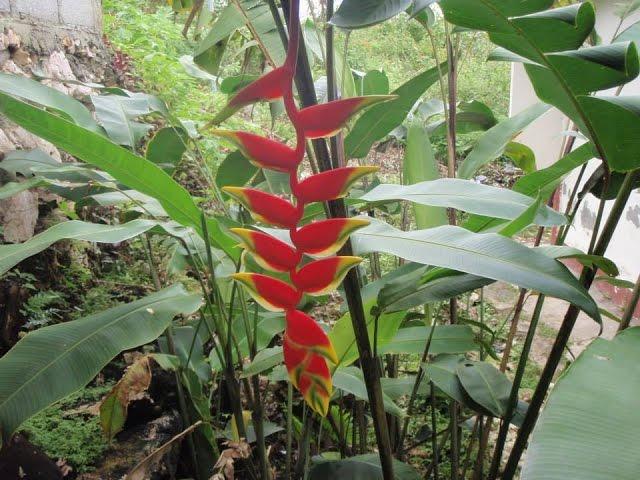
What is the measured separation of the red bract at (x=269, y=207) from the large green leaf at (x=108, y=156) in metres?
0.26

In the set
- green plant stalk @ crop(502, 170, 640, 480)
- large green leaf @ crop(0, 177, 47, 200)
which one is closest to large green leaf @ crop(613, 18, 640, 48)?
green plant stalk @ crop(502, 170, 640, 480)

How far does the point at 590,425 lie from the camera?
0.88ft

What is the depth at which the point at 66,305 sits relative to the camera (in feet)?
4.84

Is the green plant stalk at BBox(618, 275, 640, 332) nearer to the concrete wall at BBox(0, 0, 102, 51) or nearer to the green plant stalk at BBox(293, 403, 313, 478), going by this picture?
the green plant stalk at BBox(293, 403, 313, 478)

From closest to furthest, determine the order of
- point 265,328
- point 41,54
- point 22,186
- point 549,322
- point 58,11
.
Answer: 1. point 22,186
2. point 265,328
3. point 41,54
4. point 58,11
5. point 549,322

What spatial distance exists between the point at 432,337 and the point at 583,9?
50cm

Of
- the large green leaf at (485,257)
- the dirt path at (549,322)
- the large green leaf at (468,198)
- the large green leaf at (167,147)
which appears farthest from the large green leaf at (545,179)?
the dirt path at (549,322)

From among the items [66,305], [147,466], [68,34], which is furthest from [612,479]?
[68,34]

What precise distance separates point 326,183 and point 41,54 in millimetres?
1798

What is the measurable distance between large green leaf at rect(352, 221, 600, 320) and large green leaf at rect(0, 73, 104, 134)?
18.8 inches

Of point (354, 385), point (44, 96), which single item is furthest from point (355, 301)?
point (44, 96)

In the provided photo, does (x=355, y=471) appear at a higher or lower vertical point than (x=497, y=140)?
lower

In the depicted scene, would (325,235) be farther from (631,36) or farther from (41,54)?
(41,54)

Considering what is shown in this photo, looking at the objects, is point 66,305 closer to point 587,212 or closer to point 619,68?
point 619,68
